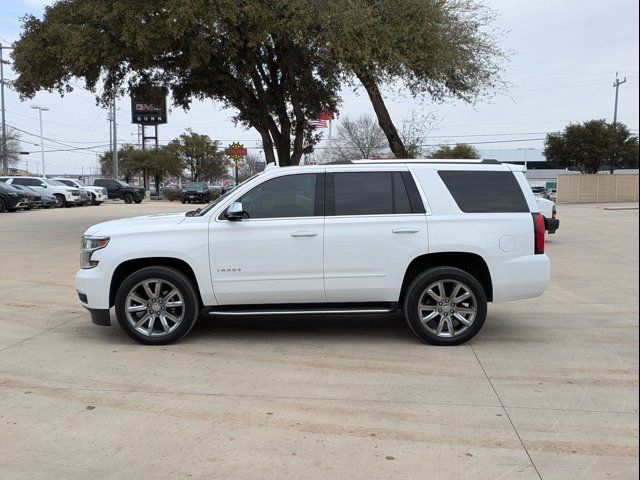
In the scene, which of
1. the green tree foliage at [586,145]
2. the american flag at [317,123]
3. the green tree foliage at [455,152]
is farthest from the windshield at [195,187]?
the green tree foliage at [586,145]

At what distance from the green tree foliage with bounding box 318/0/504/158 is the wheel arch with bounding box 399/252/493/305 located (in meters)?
9.46

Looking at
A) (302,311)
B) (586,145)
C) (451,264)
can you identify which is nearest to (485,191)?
(451,264)

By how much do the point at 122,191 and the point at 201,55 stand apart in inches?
1225

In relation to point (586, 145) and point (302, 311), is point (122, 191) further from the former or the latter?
point (302, 311)

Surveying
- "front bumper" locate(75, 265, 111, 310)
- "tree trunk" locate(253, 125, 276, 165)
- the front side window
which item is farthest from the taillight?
"tree trunk" locate(253, 125, 276, 165)

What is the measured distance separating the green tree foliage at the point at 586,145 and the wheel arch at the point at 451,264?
45.2 meters

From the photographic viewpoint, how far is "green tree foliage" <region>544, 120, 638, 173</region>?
155 ft

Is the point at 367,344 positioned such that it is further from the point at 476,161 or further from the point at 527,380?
the point at 476,161

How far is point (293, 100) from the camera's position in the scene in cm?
2116

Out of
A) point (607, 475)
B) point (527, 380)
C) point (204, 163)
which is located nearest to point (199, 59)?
point (527, 380)

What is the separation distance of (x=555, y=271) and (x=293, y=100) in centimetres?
1255

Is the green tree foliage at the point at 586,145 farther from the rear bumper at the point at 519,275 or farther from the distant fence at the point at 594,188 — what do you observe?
the rear bumper at the point at 519,275

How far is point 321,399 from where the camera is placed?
478 centimetres

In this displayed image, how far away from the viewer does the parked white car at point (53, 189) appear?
35531 mm
